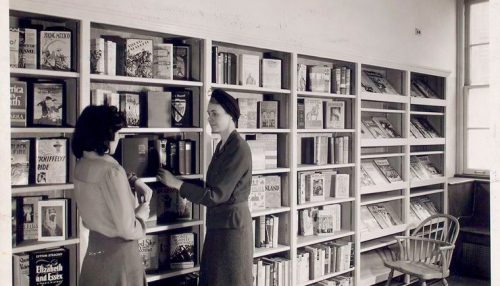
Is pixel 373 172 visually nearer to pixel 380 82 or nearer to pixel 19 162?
pixel 380 82

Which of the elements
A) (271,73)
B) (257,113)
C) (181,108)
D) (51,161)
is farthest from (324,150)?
(51,161)

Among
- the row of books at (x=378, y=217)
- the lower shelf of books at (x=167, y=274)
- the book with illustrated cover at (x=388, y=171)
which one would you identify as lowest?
the lower shelf of books at (x=167, y=274)

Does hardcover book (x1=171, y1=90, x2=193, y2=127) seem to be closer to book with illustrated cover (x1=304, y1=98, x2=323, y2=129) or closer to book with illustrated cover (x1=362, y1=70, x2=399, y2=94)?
book with illustrated cover (x1=304, y1=98, x2=323, y2=129)

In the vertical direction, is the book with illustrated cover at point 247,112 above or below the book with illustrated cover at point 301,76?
below

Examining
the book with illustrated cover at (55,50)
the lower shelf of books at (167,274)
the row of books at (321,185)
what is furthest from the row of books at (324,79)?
the book with illustrated cover at (55,50)

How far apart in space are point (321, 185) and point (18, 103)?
111 inches

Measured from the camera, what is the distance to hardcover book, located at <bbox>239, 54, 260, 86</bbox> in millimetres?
3836

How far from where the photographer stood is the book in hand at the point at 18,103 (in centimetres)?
272

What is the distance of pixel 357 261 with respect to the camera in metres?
4.88

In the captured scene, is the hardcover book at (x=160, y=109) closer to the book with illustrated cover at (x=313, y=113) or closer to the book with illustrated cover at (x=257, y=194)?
the book with illustrated cover at (x=257, y=194)

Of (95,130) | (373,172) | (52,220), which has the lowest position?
(52,220)

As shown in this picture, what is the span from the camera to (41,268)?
2801mm

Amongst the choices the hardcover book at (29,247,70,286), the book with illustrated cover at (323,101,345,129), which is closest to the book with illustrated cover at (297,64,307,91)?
the book with illustrated cover at (323,101,345,129)

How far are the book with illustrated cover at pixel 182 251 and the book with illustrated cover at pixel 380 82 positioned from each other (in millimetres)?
2965
